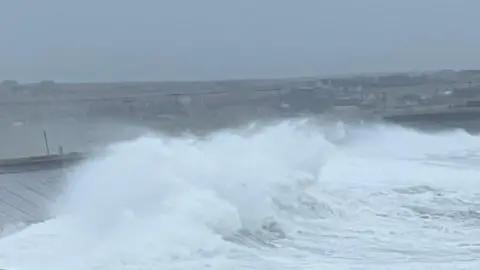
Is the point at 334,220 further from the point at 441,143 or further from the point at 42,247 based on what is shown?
the point at 441,143

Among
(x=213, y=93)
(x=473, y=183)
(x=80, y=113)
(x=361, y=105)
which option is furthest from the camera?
(x=213, y=93)

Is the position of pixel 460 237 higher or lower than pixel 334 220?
lower

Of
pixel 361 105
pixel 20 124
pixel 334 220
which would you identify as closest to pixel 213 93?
pixel 361 105

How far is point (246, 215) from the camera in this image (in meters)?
9.93

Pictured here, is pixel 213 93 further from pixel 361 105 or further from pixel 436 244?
pixel 436 244

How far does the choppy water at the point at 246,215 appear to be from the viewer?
7.76m

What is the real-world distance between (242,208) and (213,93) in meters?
21.2

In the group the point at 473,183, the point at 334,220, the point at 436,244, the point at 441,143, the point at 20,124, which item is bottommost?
the point at 436,244

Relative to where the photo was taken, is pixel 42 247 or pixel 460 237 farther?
pixel 460 237

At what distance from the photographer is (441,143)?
73.3 ft

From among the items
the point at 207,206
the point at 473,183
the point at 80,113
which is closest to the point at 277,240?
the point at 207,206

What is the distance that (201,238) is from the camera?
8.40 meters

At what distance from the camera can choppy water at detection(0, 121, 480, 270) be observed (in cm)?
776

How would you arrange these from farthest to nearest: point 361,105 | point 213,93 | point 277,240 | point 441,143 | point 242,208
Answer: point 213,93
point 361,105
point 441,143
point 242,208
point 277,240
